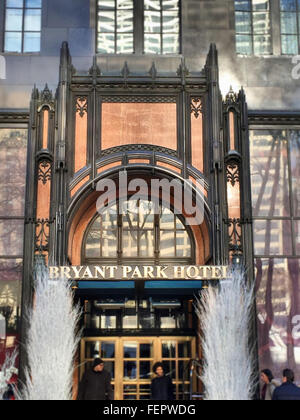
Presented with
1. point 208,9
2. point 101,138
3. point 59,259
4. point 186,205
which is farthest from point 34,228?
point 208,9

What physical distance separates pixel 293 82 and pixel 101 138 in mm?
5631

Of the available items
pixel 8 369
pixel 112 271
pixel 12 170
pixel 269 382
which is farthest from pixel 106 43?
pixel 269 382

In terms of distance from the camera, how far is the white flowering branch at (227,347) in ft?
41.4

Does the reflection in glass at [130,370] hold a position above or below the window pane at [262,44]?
below

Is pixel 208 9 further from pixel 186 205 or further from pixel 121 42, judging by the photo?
pixel 186 205

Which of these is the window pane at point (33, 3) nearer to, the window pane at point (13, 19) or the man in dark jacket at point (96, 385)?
the window pane at point (13, 19)

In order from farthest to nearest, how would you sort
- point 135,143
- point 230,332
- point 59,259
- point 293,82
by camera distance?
point 293,82 < point 135,143 < point 59,259 < point 230,332

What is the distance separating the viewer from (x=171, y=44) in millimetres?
19562

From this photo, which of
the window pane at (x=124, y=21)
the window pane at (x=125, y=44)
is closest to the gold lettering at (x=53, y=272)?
the window pane at (x=125, y=44)

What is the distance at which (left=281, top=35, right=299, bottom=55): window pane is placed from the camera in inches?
771

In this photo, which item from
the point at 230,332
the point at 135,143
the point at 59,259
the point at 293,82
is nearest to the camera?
the point at 230,332

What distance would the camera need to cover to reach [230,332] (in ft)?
45.1

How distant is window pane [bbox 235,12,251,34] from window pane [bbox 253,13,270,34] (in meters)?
0.17

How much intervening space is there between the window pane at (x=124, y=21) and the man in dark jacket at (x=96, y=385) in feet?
34.2
